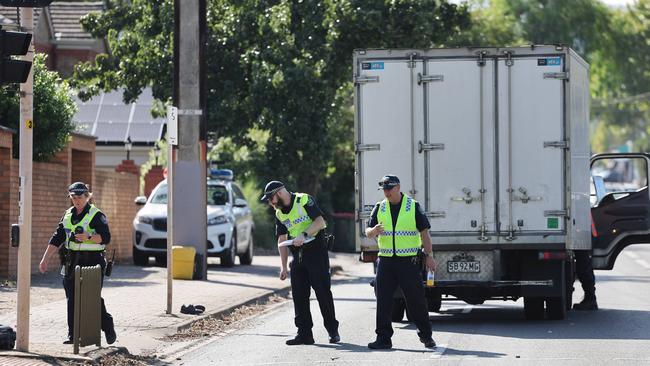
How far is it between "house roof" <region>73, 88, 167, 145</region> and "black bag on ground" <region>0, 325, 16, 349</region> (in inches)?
1239

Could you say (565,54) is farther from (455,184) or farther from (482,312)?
(482,312)

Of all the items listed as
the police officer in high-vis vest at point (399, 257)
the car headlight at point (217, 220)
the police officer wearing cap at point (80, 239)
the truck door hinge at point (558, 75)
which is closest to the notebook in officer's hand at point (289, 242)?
the police officer in high-vis vest at point (399, 257)

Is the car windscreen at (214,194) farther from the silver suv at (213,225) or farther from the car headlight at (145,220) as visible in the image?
the car headlight at (145,220)

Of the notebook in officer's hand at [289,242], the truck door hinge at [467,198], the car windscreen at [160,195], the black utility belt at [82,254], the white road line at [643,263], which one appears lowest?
the white road line at [643,263]

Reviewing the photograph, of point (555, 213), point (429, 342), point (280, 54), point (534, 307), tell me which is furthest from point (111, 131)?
point (429, 342)

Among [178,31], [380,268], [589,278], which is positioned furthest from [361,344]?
[178,31]

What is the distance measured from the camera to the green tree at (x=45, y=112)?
73.5 feet

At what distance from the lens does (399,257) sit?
13.7m

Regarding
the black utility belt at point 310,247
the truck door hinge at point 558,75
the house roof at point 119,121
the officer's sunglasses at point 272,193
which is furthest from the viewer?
the house roof at point 119,121

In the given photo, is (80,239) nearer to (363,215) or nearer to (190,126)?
(363,215)

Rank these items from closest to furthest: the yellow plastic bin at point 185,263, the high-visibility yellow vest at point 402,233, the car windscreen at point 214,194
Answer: the high-visibility yellow vest at point 402,233, the yellow plastic bin at point 185,263, the car windscreen at point 214,194

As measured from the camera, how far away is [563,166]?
16078 millimetres

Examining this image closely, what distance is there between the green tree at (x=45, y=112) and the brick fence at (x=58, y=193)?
0.35 m

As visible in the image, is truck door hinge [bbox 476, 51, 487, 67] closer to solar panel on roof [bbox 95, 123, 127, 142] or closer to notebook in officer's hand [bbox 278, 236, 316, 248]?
notebook in officer's hand [bbox 278, 236, 316, 248]
